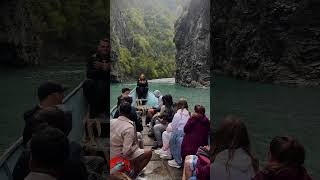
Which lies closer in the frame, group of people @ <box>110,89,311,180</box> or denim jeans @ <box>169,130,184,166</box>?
group of people @ <box>110,89,311,180</box>

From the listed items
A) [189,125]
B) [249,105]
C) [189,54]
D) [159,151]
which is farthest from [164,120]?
[189,54]

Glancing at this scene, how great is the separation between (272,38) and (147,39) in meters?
41.3

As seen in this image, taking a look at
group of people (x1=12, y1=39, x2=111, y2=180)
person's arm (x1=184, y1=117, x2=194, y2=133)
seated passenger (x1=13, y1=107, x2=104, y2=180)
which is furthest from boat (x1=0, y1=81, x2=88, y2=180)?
person's arm (x1=184, y1=117, x2=194, y2=133)

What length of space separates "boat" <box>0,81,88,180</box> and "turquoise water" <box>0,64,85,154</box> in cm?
4

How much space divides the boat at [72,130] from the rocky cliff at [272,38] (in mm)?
957

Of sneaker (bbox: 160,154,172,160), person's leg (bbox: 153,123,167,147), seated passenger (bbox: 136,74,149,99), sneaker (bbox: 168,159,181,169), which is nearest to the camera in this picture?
sneaker (bbox: 168,159,181,169)

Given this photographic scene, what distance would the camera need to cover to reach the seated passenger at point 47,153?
4.83 ft

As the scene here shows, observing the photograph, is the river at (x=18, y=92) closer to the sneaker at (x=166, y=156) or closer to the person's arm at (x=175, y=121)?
the person's arm at (x=175, y=121)

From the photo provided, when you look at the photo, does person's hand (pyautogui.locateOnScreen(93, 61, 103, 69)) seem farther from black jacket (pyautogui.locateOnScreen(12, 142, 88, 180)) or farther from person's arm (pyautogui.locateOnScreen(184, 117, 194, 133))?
person's arm (pyautogui.locateOnScreen(184, 117, 194, 133))

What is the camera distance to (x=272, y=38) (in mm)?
2293

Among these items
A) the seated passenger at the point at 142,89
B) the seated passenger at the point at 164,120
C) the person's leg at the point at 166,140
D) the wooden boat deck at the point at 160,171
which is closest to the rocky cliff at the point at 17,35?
the wooden boat deck at the point at 160,171

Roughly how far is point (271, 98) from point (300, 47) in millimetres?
367

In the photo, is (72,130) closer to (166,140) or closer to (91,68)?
(91,68)

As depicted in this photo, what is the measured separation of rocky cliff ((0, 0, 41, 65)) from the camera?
220 cm
